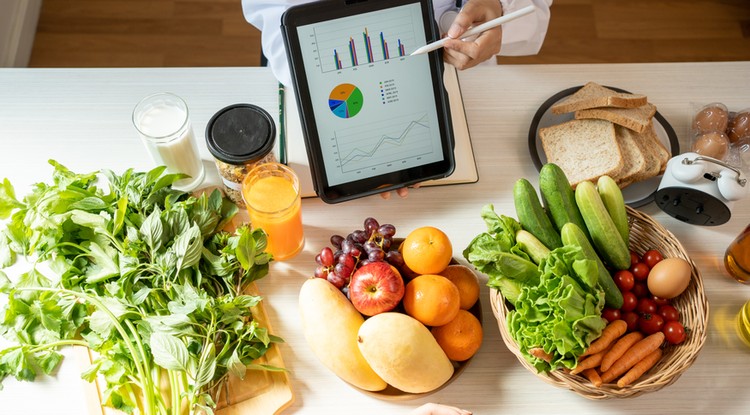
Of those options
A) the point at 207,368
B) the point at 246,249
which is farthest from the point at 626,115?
the point at 207,368

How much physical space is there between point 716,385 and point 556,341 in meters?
0.35

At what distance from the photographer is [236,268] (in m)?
0.96

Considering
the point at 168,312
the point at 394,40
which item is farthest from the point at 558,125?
the point at 168,312

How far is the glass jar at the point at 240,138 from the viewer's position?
0.97 meters

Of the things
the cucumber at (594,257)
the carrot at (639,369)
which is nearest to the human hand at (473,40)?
the cucumber at (594,257)

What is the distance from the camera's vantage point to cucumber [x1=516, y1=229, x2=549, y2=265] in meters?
0.93

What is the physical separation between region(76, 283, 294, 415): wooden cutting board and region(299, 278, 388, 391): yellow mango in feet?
Answer: 0.23

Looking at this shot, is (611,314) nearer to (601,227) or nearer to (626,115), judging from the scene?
(601,227)

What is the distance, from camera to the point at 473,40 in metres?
1.10

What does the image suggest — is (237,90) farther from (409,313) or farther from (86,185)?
(409,313)

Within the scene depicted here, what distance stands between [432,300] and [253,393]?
0.31 meters

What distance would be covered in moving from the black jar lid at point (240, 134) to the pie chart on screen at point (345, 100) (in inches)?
4.2

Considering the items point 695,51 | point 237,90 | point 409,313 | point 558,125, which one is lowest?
point 695,51

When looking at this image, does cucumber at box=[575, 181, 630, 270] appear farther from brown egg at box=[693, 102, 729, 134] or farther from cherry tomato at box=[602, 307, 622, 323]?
brown egg at box=[693, 102, 729, 134]
